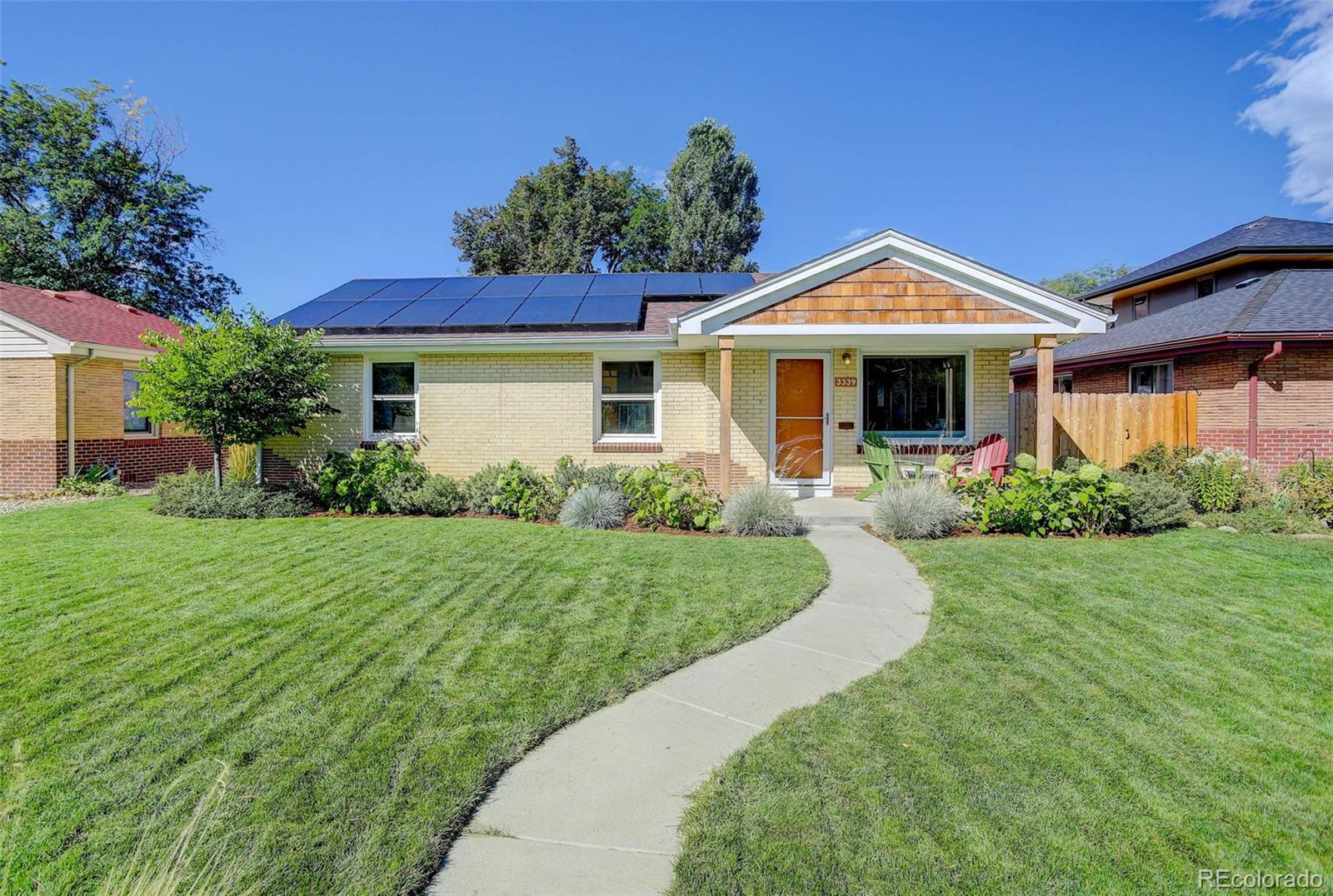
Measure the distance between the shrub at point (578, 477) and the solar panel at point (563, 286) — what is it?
4713 millimetres

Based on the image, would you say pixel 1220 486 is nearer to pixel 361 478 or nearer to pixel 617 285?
pixel 617 285

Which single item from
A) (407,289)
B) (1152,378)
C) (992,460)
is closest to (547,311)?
(407,289)

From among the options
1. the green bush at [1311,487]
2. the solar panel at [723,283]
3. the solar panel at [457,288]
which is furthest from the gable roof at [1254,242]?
the solar panel at [457,288]

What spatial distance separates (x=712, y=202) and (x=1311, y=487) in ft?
→ 78.1

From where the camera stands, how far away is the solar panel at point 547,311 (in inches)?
465

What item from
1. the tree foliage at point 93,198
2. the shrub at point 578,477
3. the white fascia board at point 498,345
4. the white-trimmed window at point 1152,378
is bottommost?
the shrub at point 578,477

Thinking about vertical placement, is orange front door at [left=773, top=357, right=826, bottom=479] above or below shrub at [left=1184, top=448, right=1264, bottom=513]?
above

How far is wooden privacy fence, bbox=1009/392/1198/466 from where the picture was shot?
39.3 ft

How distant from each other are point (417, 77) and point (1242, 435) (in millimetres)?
17296

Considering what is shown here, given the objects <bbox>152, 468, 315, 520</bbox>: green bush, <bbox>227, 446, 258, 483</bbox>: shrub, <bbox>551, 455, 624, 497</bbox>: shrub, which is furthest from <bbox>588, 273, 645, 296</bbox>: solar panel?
<bbox>227, 446, 258, 483</bbox>: shrub

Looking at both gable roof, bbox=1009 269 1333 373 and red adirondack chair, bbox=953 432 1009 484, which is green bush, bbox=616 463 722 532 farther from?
gable roof, bbox=1009 269 1333 373

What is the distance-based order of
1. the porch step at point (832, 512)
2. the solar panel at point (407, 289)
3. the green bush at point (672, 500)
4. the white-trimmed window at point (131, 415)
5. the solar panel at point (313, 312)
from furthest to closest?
the white-trimmed window at point (131, 415) → the solar panel at point (407, 289) → the solar panel at point (313, 312) → the porch step at point (832, 512) → the green bush at point (672, 500)

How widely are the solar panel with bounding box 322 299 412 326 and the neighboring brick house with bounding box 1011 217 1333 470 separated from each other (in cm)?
1526

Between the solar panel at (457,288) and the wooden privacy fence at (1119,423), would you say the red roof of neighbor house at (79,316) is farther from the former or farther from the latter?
the wooden privacy fence at (1119,423)
